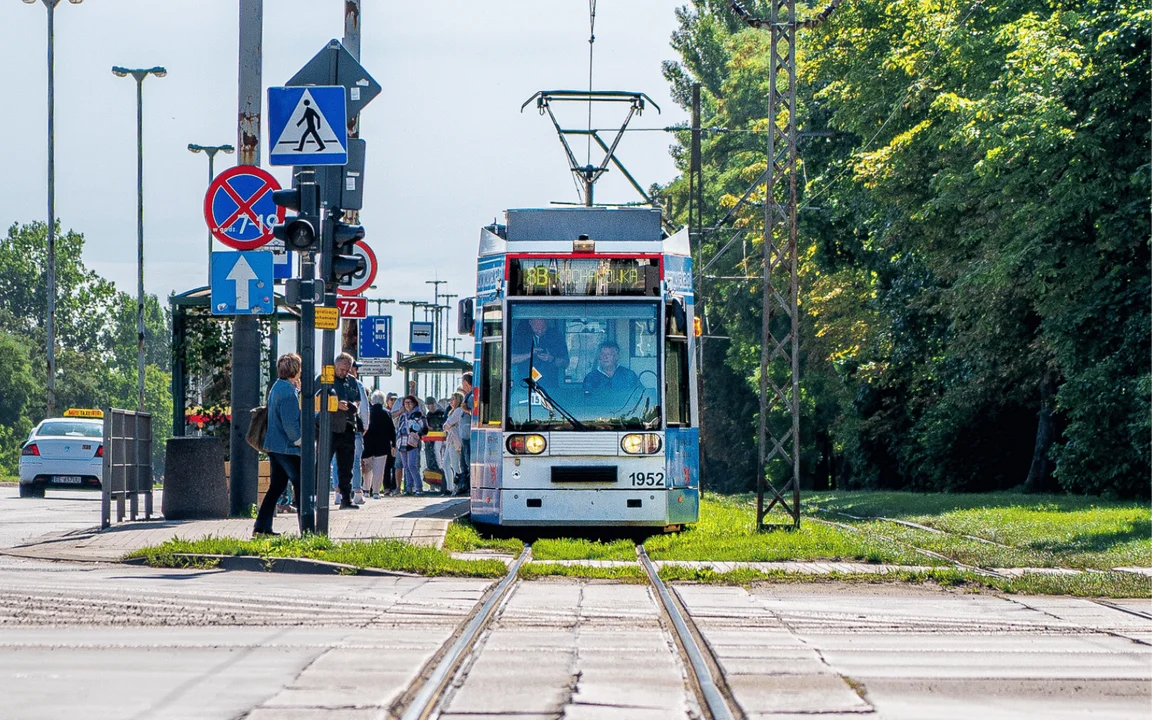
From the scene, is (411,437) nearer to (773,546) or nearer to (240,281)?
(240,281)

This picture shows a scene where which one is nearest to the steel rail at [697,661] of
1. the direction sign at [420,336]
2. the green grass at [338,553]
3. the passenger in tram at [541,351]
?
the green grass at [338,553]

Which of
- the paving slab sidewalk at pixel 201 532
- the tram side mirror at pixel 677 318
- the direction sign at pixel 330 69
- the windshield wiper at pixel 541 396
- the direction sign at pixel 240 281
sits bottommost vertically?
the paving slab sidewalk at pixel 201 532

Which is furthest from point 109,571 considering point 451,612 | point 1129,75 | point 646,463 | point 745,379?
point 745,379

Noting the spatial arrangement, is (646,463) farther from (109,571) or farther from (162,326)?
(162,326)

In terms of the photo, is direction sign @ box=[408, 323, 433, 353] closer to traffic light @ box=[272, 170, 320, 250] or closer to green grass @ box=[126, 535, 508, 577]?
traffic light @ box=[272, 170, 320, 250]

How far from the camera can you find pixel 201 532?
52.1ft

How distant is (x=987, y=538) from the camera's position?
19.6 meters

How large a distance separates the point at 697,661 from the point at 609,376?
29.3 ft

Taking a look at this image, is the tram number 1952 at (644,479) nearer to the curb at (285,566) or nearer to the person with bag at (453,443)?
the curb at (285,566)

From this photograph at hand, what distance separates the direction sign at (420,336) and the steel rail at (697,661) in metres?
34.5

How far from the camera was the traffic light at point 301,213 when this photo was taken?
1423 cm

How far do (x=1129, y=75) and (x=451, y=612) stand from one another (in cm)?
1786

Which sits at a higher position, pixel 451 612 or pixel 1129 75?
pixel 1129 75

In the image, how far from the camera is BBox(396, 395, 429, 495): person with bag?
28.0 meters
